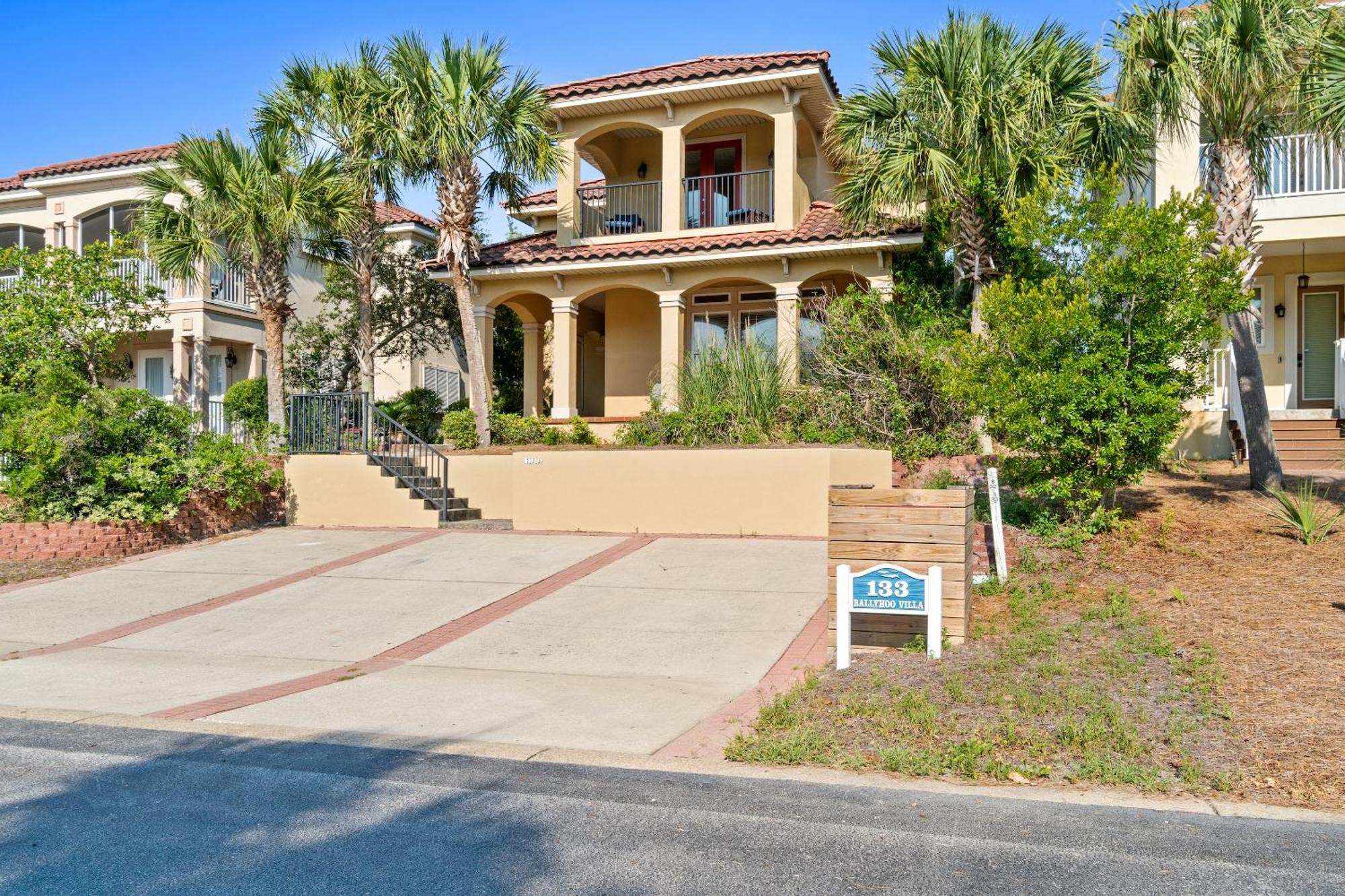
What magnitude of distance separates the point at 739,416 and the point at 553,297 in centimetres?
604

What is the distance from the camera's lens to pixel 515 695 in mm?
7578

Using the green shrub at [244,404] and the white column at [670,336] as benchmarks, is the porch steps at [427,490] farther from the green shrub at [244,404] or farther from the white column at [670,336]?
the green shrub at [244,404]

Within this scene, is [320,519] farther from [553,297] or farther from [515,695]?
[515,695]

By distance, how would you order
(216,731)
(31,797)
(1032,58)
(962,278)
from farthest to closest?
(962,278), (1032,58), (216,731), (31,797)

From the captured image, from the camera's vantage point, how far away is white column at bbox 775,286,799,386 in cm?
1733

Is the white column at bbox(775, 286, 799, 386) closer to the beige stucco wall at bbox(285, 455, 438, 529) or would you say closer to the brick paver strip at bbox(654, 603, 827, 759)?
the beige stucco wall at bbox(285, 455, 438, 529)

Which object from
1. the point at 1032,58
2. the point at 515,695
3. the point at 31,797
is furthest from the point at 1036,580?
the point at 1032,58

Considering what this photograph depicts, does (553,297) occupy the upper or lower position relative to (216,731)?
upper

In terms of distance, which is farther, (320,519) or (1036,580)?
(320,519)

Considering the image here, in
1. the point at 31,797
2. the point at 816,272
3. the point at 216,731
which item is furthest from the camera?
the point at 816,272

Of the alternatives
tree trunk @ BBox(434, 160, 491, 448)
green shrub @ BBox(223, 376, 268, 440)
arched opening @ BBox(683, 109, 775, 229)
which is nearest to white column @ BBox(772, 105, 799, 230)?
arched opening @ BBox(683, 109, 775, 229)

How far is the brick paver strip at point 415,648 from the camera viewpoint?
289 inches

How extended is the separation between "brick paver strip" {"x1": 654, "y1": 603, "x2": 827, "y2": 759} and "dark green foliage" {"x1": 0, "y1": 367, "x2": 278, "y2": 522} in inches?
398

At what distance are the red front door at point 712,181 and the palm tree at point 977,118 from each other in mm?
4832
